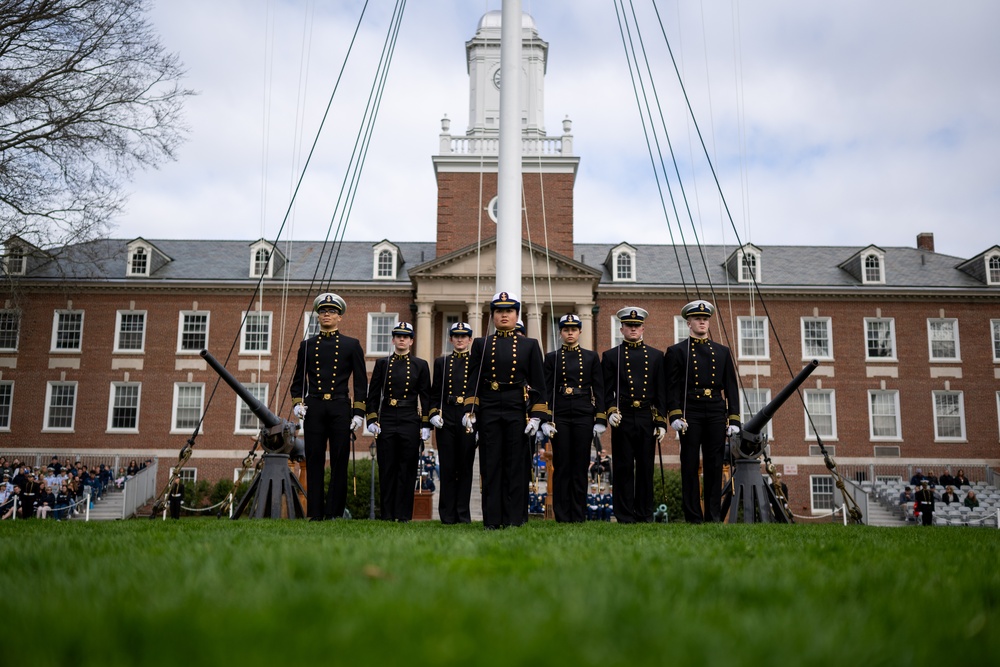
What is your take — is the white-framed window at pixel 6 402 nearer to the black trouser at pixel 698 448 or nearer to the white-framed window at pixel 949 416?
the black trouser at pixel 698 448

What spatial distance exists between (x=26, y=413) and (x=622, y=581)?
42754mm

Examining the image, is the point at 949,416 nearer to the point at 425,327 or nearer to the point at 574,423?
the point at 425,327

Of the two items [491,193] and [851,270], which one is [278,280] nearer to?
[491,193]

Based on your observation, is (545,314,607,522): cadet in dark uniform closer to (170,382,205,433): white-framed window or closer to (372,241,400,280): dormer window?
(372,241,400,280): dormer window

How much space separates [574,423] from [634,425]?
35.4 inches

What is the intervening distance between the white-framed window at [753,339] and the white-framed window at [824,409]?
2806mm

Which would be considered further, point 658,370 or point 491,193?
point 491,193

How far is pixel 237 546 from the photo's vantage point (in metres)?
5.05

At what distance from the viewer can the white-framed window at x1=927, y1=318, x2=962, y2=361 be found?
3991 cm

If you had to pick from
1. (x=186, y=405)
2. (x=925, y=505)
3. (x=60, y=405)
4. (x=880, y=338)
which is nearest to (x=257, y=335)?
(x=186, y=405)

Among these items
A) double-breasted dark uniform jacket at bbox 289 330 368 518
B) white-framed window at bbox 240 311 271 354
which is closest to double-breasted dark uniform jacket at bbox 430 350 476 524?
double-breasted dark uniform jacket at bbox 289 330 368 518

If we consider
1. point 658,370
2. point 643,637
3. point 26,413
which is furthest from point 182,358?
point 643,637

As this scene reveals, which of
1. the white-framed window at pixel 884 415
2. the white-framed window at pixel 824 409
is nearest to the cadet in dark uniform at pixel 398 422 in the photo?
the white-framed window at pixel 824 409

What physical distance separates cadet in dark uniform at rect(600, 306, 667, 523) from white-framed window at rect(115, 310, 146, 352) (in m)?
34.5
